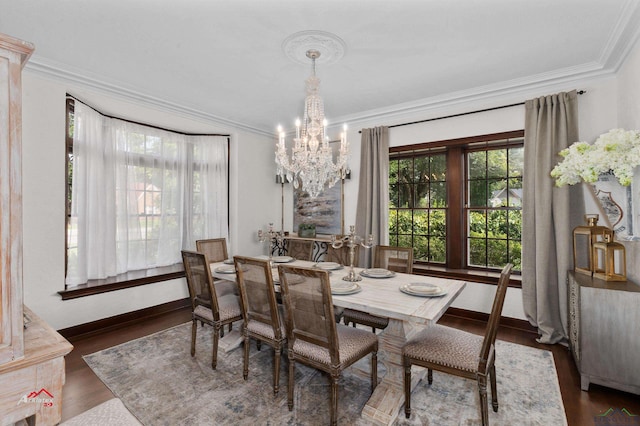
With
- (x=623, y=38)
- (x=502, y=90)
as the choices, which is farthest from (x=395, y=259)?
(x=623, y=38)

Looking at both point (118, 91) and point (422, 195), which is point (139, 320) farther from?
point (422, 195)

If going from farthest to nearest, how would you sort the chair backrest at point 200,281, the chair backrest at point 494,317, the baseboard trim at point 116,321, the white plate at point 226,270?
the baseboard trim at point 116,321 → the white plate at point 226,270 → the chair backrest at point 200,281 → the chair backrest at point 494,317

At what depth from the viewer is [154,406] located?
6.84 ft

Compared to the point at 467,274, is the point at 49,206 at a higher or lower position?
higher

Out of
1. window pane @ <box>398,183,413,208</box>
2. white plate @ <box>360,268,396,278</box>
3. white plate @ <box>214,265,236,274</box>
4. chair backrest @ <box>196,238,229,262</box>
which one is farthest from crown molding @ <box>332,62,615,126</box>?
white plate @ <box>214,265,236,274</box>

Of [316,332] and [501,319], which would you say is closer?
[316,332]

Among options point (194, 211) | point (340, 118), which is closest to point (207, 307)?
point (194, 211)

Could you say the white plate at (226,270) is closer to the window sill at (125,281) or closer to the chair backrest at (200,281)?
the chair backrest at (200,281)

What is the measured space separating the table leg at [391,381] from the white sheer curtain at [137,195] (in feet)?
10.2

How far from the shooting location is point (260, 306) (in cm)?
229

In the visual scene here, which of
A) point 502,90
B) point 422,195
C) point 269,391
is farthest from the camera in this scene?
point 422,195

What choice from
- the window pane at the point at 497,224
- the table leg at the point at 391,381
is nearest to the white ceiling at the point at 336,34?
the window pane at the point at 497,224

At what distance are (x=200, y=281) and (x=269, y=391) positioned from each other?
3.49ft

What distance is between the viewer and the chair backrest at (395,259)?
2.93 m
